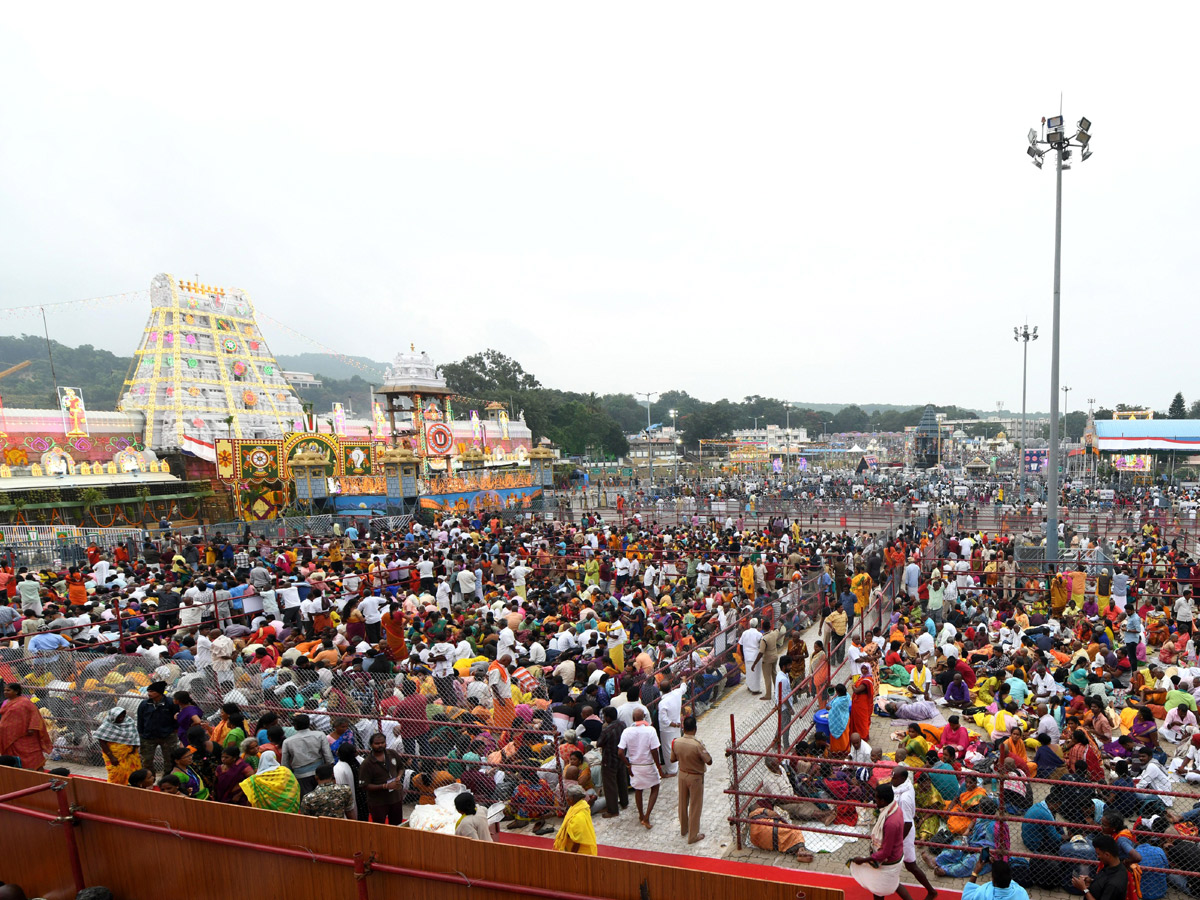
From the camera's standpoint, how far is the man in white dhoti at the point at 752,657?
32.6 ft

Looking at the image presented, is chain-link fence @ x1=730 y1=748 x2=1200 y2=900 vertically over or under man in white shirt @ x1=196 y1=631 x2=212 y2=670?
under

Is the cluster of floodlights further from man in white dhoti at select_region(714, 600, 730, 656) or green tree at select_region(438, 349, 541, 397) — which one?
green tree at select_region(438, 349, 541, 397)

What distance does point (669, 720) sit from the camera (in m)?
7.70

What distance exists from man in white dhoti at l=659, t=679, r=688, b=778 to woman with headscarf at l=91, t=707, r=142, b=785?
549 cm

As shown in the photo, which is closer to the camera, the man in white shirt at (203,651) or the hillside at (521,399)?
the man in white shirt at (203,651)

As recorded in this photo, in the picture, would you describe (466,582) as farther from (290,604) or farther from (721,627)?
(721,627)

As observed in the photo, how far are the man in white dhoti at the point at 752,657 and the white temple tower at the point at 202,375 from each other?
29.3 m

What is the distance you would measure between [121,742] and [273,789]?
2737 millimetres

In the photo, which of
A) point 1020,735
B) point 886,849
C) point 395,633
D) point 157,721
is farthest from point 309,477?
point 886,849

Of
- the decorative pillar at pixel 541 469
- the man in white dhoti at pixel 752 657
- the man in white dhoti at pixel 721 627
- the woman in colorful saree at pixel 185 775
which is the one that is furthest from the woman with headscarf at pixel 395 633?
the decorative pillar at pixel 541 469

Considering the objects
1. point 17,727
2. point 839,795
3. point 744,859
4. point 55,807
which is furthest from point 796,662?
point 17,727

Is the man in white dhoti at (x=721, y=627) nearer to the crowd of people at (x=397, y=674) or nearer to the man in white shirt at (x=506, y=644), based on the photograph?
the crowd of people at (x=397, y=674)

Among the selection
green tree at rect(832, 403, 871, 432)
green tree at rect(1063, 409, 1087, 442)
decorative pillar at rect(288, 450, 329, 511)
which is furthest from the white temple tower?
green tree at rect(832, 403, 871, 432)

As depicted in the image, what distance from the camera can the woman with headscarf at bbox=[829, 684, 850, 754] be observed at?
25.3 ft
